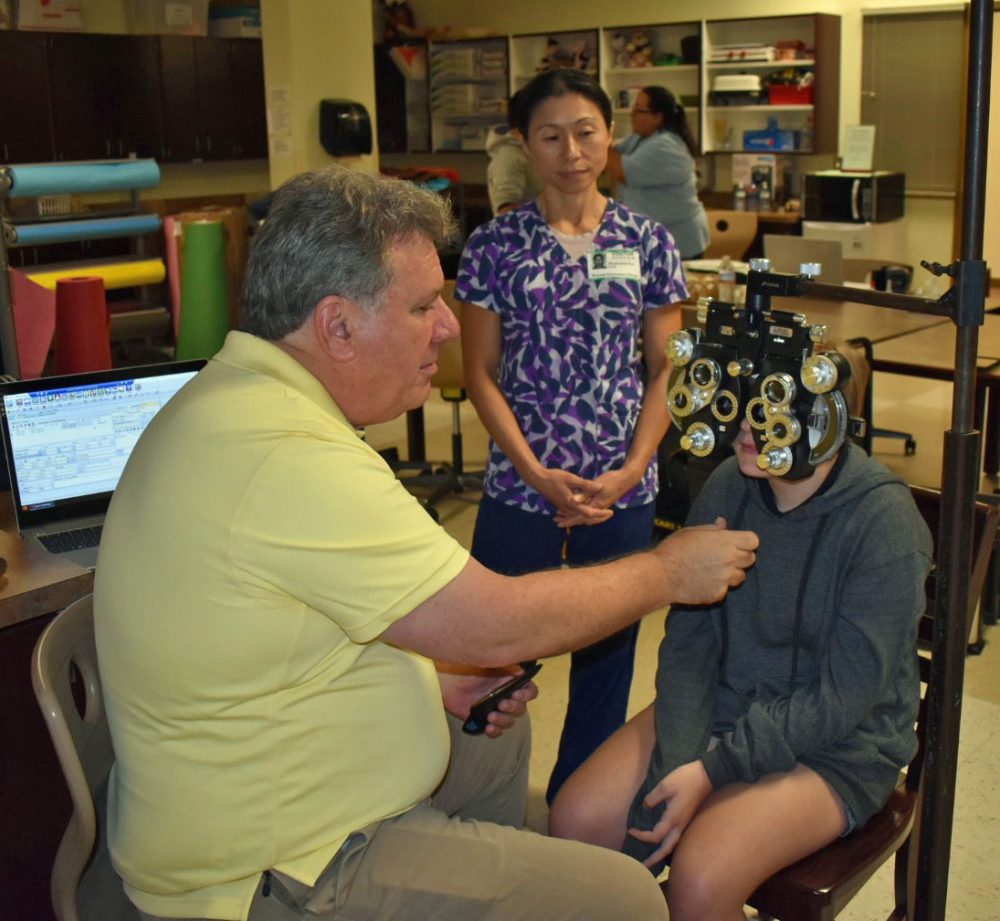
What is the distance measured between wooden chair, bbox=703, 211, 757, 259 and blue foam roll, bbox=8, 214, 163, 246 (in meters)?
3.87

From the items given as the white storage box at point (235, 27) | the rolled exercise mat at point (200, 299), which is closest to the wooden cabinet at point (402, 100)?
the white storage box at point (235, 27)

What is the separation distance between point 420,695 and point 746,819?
1.67 ft

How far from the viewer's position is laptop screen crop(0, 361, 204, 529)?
2.30 metres

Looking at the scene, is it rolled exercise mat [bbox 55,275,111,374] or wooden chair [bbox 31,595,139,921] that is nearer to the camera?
wooden chair [bbox 31,595,139,921]

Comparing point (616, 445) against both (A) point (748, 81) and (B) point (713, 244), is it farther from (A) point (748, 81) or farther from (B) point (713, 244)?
(A) point (748, 81)

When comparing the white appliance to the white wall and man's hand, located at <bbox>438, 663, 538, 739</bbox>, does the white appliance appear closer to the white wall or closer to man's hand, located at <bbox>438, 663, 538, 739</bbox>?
the white wall

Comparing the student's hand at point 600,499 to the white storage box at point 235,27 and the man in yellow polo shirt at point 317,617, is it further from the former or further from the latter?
the white storage box at point 235,27

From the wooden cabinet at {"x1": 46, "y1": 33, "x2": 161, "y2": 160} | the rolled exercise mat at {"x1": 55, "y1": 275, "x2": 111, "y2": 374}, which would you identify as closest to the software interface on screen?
the rolled exercise mat at {"x1": 55, "y1": 275, "x2": 111, "y2": 374}

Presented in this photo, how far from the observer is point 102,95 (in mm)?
7570

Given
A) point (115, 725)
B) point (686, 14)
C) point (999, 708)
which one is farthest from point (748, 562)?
point (686, 14)

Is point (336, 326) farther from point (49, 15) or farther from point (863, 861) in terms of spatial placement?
point (49, 15)

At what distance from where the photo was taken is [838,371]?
129 centimetres

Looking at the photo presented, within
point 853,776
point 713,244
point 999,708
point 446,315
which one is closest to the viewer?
point 446,315

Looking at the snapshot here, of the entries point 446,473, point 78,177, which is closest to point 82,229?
point 78,177
